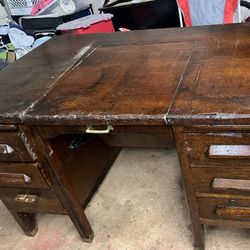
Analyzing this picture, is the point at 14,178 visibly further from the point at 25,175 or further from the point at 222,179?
the point at 222,179

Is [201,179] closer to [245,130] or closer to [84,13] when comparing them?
[245,130]

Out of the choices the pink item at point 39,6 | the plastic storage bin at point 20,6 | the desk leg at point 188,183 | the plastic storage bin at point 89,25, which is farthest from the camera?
the plastic storage bin at point 20,6

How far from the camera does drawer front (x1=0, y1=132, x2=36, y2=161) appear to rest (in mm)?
1066

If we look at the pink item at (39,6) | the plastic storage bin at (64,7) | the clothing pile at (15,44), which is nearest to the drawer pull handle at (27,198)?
the clothing pile at (15,44)

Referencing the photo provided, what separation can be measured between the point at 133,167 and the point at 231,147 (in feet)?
3.31

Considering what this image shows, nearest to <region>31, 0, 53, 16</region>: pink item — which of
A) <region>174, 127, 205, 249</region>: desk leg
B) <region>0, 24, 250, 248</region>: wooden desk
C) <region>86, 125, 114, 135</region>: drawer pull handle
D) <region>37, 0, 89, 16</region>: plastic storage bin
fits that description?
<region>37, 0, 89, 16</region>: plastic storage bin

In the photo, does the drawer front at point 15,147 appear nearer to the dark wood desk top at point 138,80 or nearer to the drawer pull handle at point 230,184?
the dark wood desk top at point 138,80

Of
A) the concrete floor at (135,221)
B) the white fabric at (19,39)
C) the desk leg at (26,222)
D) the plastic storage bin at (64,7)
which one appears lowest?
the concrete floor at (135,221)

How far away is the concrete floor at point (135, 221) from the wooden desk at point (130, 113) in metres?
0.10

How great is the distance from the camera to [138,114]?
85 cm

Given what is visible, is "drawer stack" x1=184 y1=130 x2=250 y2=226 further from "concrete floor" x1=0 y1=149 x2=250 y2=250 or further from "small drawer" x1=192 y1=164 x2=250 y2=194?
"concrete floor" x1=0 y1=149 x2=250 y2=250

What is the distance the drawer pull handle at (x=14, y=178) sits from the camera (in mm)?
1176

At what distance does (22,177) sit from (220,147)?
0.71 metres

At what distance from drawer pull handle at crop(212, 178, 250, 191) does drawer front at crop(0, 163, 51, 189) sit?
60 centimetres
